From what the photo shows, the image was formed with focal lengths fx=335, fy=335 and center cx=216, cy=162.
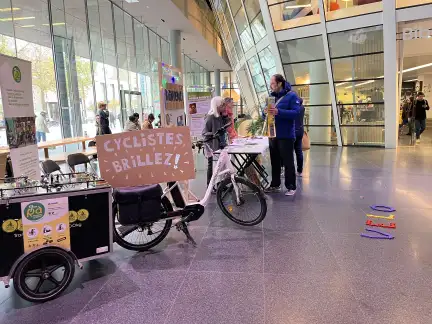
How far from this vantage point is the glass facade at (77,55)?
7953 millimetres

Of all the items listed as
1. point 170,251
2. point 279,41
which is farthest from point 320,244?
point 279,41

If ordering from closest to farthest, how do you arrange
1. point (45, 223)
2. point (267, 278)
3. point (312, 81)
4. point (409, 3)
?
point (45, 223) → point (267, 278) → point (409, 3) → point (312, 81)

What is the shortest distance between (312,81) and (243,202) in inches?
352

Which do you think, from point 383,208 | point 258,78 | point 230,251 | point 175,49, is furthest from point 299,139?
point 258,78

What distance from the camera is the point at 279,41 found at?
11.4 m

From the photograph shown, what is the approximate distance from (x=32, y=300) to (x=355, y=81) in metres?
10.7

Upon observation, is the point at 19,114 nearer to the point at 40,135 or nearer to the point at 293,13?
the point at 40,135

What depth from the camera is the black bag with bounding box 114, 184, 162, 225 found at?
9.70 ft

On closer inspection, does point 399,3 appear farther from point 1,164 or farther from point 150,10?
point 1,164

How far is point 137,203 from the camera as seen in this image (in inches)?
117

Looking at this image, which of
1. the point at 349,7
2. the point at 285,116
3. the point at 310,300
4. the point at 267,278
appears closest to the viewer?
the point at 310,300

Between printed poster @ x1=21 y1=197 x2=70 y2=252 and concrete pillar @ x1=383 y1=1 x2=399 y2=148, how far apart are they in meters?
9.71

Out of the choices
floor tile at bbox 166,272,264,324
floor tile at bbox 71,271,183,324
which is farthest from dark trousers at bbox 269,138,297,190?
floor tile at bbox 71,271,183,324

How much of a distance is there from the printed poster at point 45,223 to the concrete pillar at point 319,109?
1050 centimetres
